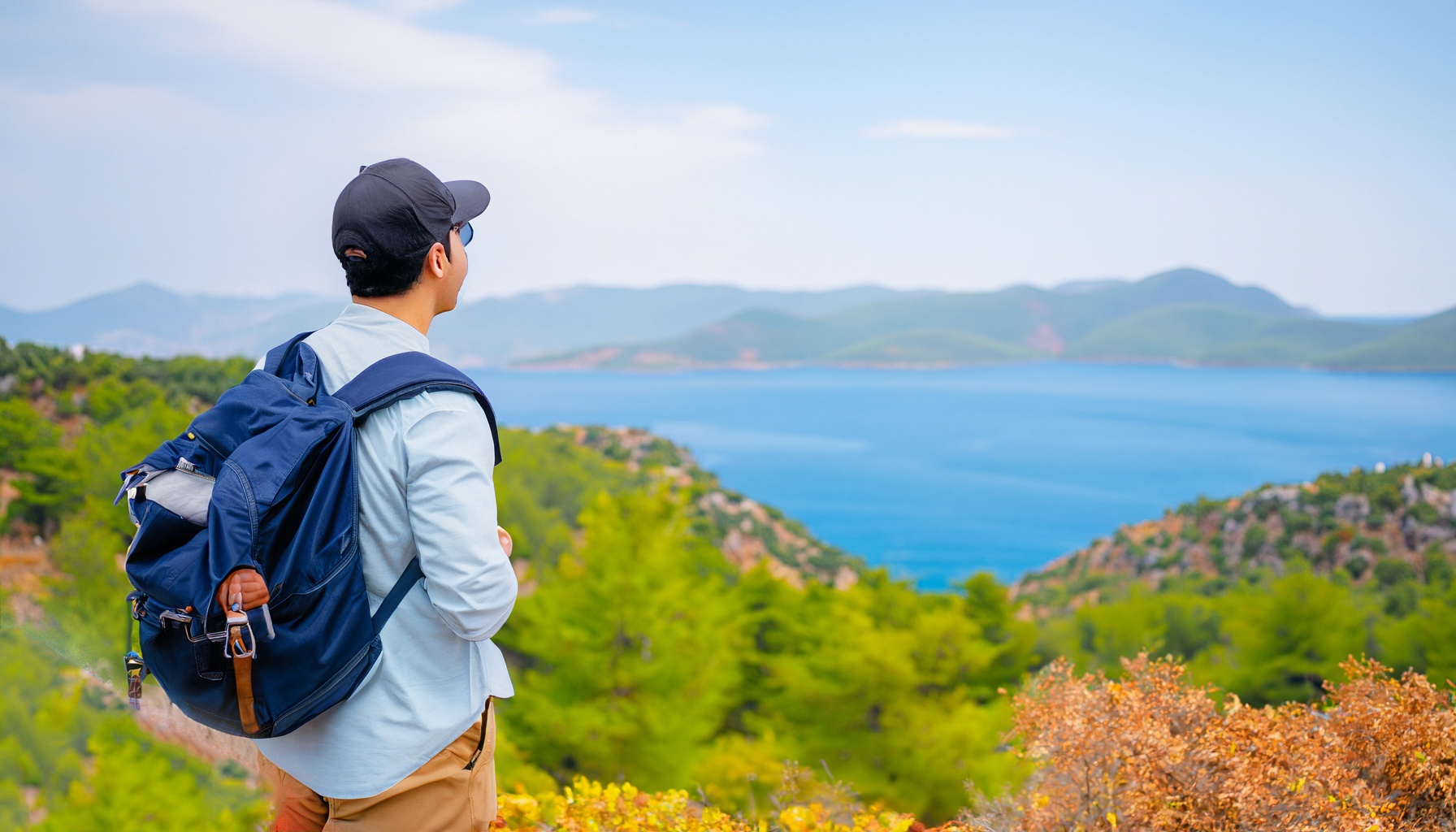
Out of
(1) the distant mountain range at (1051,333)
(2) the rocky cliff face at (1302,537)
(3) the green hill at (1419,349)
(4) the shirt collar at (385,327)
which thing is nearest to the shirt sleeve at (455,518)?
(4) the shirt collar at (385,327)

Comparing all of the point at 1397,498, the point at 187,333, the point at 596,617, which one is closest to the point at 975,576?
the point at 596,617

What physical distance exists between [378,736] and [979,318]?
147 metres

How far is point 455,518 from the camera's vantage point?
0.88 meters

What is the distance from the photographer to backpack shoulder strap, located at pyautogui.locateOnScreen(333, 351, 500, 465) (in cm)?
90

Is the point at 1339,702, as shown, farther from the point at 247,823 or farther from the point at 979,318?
the point at 979,318

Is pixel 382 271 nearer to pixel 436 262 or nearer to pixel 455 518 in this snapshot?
pixel 436 262

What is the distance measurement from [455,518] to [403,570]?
0.14 m

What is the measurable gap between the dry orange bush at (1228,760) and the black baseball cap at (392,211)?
1.55 metres

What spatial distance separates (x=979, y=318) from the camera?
140625mm

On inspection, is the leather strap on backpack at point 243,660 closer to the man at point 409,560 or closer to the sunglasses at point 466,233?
the man at point 409,560

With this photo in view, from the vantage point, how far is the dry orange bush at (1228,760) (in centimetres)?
161

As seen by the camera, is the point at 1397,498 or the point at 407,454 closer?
the point at 407,454

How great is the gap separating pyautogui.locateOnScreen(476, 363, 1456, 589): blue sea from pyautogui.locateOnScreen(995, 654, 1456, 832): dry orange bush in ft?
83.0

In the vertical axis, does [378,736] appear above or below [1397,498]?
above
